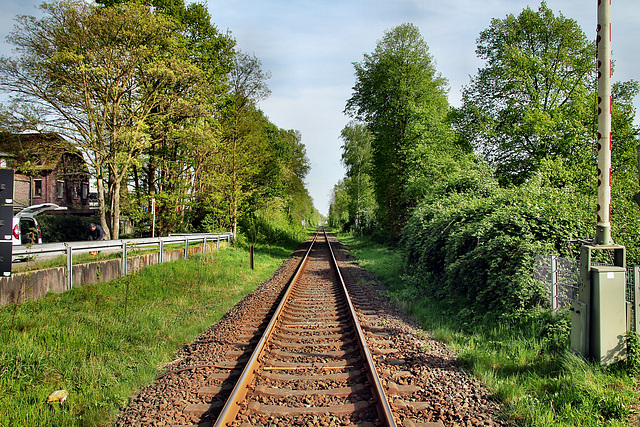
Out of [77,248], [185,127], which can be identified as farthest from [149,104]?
[77,248]

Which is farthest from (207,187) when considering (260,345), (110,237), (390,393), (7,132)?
(390,393)

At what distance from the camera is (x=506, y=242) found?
7203 millimetres

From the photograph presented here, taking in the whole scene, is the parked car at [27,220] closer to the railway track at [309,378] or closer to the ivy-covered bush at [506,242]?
the railway track at [309,378]

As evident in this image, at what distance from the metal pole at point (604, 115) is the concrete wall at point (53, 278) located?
28.1 feet

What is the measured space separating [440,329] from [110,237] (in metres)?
15.8

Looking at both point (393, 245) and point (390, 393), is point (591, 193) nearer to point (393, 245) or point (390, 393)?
point (390, 393)

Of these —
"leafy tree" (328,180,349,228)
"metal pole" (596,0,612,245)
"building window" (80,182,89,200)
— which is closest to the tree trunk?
"metal pole" (596,0,612,245)

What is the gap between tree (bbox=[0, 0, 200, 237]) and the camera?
14.9m

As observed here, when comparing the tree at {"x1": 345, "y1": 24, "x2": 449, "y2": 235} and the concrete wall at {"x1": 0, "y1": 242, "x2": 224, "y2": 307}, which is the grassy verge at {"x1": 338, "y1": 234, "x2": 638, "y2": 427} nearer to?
the concrete wall at {"x1": 0, "y1": 242, "x2": 224, "y2": 307}

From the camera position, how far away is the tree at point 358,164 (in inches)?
1676

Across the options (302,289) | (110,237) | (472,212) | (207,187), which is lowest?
(302,289)

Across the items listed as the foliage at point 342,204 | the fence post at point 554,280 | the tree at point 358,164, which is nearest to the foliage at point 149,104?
the fence post at point 554,280

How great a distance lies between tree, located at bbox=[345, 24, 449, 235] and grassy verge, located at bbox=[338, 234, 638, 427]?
1570 cm

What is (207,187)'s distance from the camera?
24.8 m
